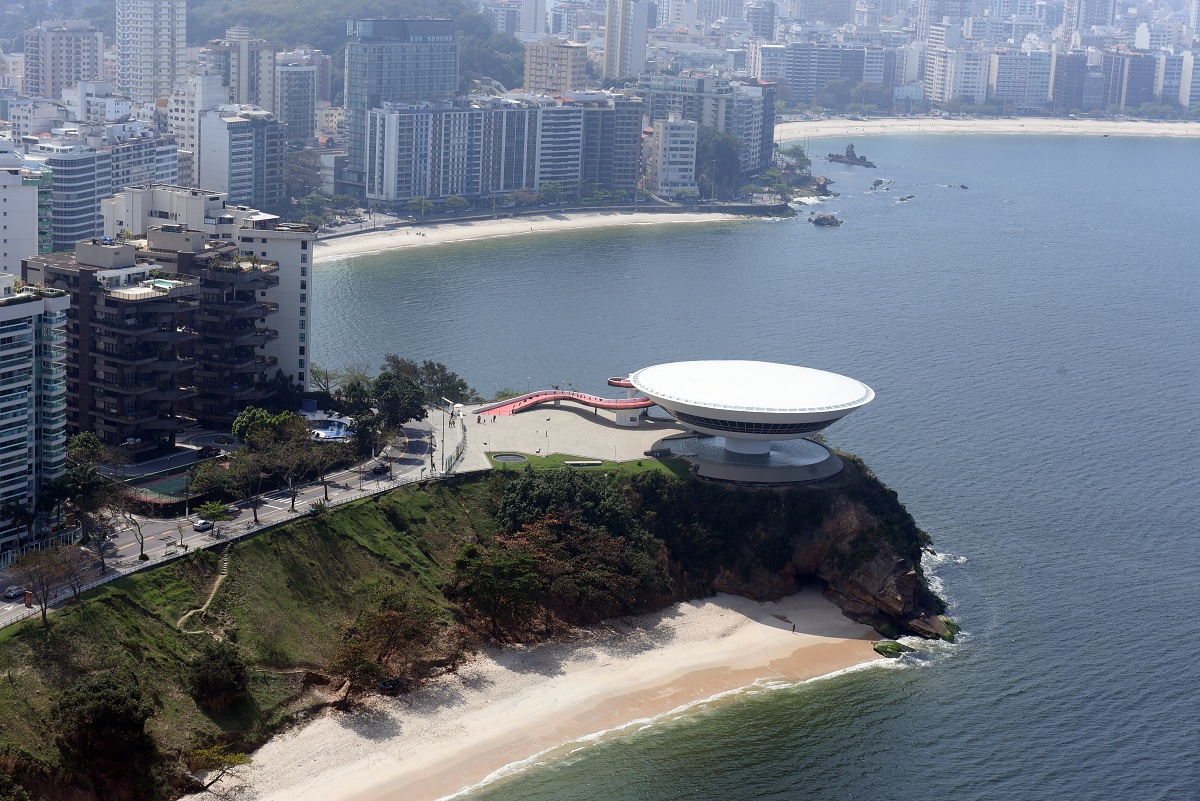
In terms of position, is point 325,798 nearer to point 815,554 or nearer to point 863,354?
point 815,554

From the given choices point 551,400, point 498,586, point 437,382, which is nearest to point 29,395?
point 498,586

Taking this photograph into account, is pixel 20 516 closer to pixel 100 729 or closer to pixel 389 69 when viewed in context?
pixel 100 729

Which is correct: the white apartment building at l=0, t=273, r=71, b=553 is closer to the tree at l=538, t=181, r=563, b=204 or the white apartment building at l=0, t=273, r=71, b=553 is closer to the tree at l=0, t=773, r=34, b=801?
the tree at l=0, t=773, r=34, b=801

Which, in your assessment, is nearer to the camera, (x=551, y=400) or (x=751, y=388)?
(x=751, y=388)

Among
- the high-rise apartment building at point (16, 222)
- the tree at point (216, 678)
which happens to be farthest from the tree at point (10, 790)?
the high-rise apartment building at point (16, 222)

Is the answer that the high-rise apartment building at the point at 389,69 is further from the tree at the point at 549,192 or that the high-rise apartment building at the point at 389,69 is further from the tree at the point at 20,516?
the tree at the point at 20,516

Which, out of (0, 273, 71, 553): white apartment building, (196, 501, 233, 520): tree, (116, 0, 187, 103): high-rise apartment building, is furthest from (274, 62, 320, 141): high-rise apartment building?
(196, 501, 233, 520): tree
